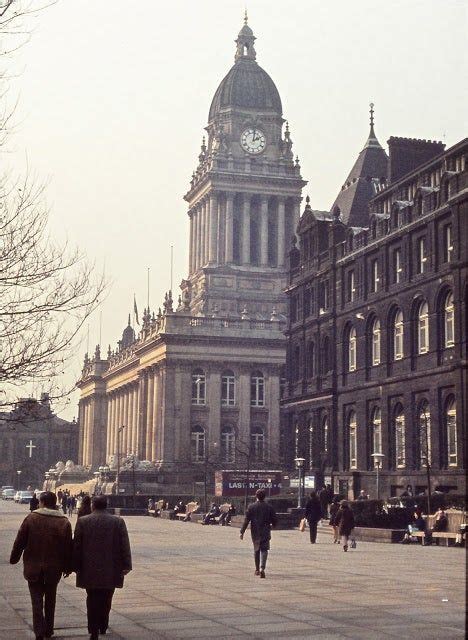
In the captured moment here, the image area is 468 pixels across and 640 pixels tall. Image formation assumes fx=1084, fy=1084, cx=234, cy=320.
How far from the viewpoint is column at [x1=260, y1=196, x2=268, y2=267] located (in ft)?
465

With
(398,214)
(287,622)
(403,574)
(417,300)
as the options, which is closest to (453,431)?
(417,300)

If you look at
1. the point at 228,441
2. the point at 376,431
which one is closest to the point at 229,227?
the point at 228,441

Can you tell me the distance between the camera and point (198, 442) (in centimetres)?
11931

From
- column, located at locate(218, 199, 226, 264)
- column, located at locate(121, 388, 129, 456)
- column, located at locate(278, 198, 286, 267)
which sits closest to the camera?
column, located at locate(218, 199, 226, 264)

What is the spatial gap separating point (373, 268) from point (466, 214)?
46.3ft

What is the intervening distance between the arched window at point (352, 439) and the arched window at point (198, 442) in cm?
5168

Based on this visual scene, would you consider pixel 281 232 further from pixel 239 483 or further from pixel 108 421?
pixel 239 483

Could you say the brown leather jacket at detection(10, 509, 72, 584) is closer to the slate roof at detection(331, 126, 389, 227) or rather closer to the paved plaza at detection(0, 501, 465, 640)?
the paved plaza at detection(0, 501, 465, 640)

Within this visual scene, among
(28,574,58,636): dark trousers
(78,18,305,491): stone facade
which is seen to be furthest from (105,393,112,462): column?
(28,574,58,636): dark trousers

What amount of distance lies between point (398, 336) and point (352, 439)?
29.7ft

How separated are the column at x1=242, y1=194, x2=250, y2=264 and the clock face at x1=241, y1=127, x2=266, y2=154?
7.49 meters

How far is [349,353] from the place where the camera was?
68625mm

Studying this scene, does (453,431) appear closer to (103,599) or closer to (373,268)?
(373,268)

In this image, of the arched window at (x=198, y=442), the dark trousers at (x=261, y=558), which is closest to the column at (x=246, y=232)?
the arched window at (x=198, y=442)
